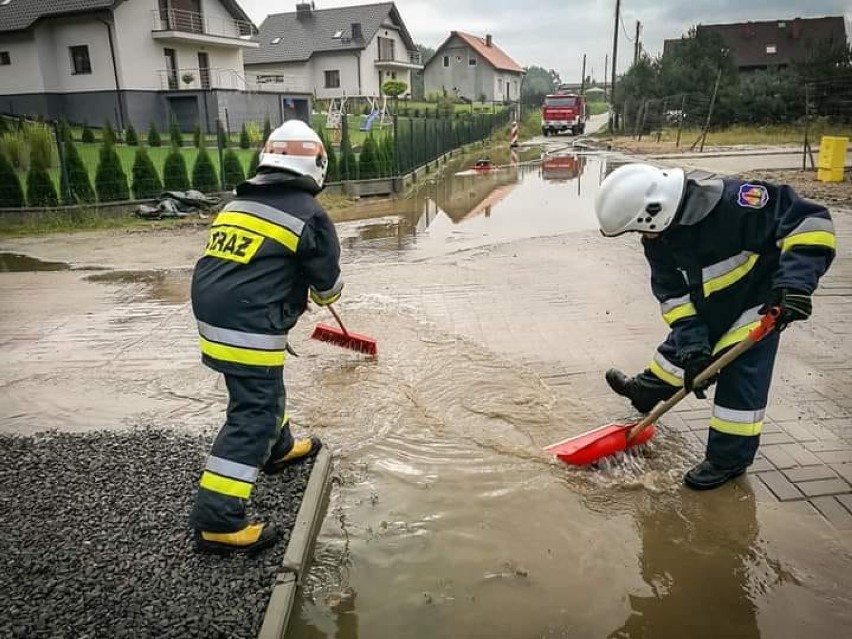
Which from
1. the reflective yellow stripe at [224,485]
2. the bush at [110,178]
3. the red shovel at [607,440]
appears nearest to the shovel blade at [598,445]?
the red shovel at [607,440]

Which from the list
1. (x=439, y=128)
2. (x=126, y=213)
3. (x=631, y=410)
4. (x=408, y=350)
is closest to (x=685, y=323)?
(x=631, y=410)

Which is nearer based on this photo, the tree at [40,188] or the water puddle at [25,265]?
the water puddle at [25,265]

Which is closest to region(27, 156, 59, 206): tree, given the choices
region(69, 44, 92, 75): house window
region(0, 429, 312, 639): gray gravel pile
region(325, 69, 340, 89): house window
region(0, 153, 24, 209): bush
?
region(0, 153, 24, 209): bush

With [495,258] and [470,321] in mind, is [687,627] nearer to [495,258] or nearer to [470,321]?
[470,321]

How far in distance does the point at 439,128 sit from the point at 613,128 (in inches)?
→ 738

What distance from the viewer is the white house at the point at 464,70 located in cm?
5956

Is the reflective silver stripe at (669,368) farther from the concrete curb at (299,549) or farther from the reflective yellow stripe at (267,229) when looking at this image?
the reflective yellow stripe at (267,229)

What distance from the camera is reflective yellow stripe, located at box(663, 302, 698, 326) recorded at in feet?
11.5

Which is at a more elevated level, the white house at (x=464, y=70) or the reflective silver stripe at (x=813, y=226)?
the white house at (x=464, y=70)

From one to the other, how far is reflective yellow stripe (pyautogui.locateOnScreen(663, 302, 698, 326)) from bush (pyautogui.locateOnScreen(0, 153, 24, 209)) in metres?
12.8

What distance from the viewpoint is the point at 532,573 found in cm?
296

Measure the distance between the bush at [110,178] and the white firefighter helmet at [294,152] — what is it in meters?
11.2

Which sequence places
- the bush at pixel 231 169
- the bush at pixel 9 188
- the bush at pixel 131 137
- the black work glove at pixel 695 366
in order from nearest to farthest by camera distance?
the black work glove at pixel 695 366 → the bush at pixel 9 188 → the bush at pixel 231 169 → the bush at pixel 131 137

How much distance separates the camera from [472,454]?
3.98 meters
